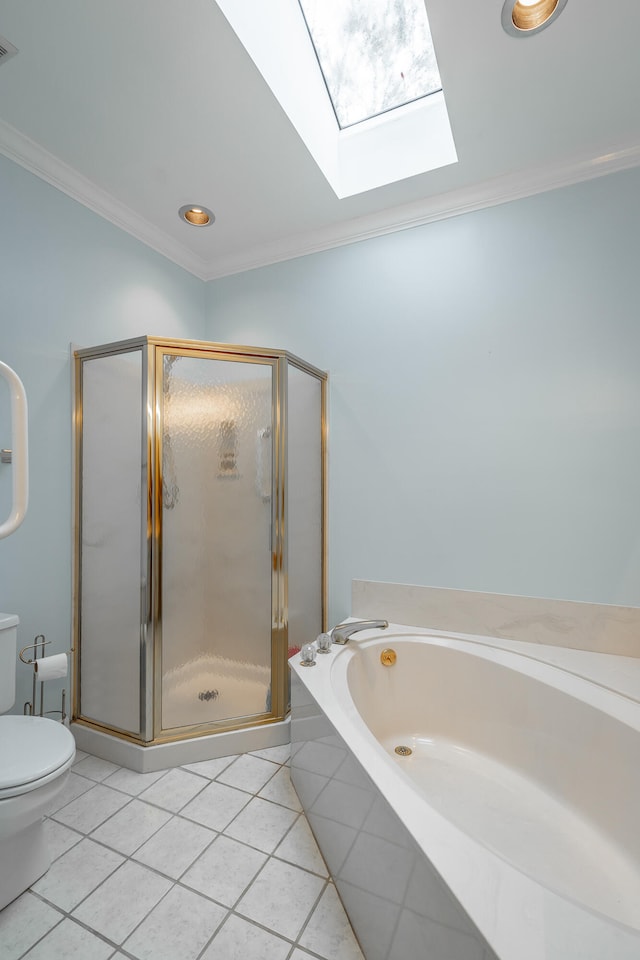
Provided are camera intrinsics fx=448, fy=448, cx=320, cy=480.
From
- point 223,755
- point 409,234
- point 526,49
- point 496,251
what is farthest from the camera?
point 409,234

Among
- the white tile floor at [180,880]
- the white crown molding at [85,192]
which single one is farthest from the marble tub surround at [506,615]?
the white crown molding at [85,192]

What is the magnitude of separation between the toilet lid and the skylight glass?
109 inches

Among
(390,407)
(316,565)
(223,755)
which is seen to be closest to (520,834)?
(223,755)

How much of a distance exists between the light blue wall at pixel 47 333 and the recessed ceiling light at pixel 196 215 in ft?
1.10

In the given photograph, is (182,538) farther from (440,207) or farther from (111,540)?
(440,207)

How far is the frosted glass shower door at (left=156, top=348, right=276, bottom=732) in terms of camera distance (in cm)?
195

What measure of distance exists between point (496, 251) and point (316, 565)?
69.2 inches

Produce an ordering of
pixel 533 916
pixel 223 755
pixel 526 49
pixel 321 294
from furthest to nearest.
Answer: pixel 321 294 → pixel 223 755 → pixel 526 49 → pixel 533 916

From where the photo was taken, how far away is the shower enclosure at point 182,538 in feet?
6.25

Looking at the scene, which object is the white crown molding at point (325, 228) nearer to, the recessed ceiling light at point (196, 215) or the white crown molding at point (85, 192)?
the white crown molding at point (85, 192)

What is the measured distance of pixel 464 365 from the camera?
6.98 feet

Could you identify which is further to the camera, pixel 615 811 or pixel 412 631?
pixel 412 631

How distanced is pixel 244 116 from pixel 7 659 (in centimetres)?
220

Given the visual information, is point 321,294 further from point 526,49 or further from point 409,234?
point 526,49
